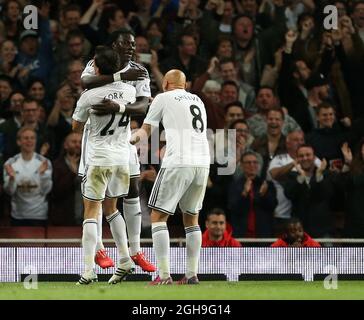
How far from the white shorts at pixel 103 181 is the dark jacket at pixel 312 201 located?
13.5ft

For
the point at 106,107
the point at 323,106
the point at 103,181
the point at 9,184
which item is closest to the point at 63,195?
the point at 9,184

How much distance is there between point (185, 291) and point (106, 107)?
220cm

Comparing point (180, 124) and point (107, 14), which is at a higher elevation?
point (107, 14)

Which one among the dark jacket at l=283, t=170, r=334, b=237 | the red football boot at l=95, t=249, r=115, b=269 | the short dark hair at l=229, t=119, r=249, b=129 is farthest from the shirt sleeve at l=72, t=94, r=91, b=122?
the short dark hair at l=229, t=119, r=249, b=129

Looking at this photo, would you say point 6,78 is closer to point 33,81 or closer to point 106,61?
point 33,81

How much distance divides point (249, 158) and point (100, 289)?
4921 millimetres

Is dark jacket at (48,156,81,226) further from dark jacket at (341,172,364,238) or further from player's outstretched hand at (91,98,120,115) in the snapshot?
player's outstretched hand at (91,98,120,115)

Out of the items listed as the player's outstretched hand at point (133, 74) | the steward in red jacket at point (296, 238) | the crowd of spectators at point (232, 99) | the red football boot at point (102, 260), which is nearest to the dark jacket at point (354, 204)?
the crowd of spectators at point (232, 99)

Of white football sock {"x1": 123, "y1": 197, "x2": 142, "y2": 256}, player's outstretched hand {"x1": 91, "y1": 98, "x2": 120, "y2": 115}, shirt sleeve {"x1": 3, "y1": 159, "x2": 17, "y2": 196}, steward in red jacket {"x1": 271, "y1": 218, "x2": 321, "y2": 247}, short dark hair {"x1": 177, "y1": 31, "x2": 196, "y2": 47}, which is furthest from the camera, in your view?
short dark hair {"x1": 177, "y1": 31, "x2": 196, "y2": 47}

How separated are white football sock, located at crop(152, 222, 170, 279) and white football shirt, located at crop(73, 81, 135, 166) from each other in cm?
82

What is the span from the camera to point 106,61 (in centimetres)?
1462

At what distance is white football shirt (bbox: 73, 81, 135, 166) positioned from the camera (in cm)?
1453

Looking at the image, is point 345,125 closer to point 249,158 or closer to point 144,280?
point 249,158

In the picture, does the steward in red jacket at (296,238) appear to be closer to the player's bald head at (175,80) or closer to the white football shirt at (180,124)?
the white football shirt at (180,124)
